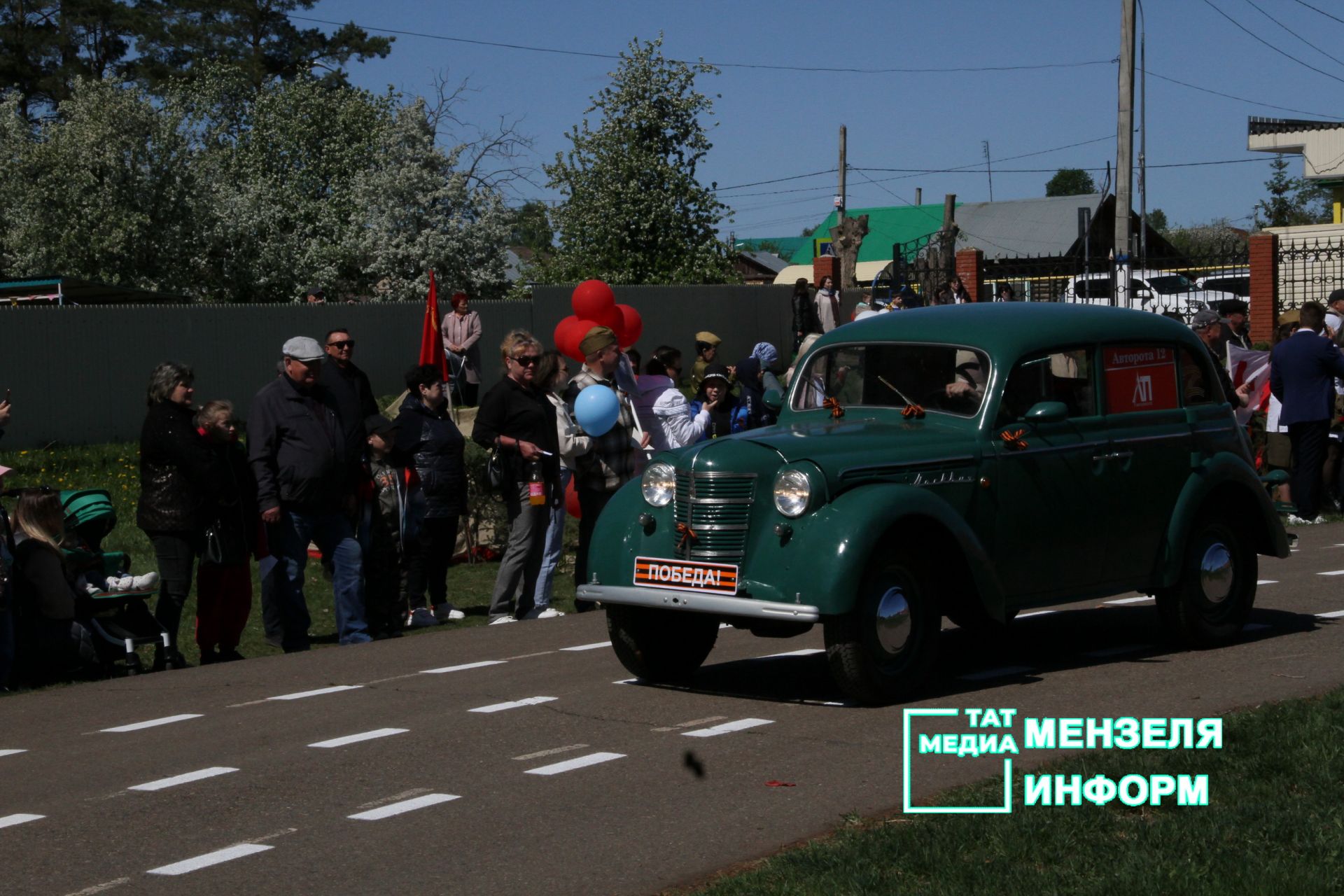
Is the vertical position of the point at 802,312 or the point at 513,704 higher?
the point at 802,312

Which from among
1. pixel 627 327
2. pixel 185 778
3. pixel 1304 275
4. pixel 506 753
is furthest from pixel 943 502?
pixel 1304 275

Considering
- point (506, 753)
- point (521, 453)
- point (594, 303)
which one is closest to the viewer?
point (506, 753)

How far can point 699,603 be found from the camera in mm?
7777

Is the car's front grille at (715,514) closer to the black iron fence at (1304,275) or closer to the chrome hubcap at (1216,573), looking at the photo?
the chrome hubcap at (1216,573)

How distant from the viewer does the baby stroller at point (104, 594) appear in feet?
32.8

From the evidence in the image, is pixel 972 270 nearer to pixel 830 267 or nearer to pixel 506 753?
pixel 830 267

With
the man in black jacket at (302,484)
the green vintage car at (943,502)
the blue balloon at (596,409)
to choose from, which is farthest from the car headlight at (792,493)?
the man in black jacket at (302,484)

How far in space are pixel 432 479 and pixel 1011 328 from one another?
475 cm

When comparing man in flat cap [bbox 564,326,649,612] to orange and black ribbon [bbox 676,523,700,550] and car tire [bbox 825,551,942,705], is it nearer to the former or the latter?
orange and black ribbon [bbox 676,523,700,550]

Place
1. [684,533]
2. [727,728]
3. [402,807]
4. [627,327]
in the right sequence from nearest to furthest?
1. [402,807]
2. [727,728]
3. [684,533]
4. [627,327]

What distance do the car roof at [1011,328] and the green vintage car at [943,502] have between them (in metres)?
0.01

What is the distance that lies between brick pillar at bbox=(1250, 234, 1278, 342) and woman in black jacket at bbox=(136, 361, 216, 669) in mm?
23943

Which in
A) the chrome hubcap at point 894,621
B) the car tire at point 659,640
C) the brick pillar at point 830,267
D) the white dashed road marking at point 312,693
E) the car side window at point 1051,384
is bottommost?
the white dashed road marking at point 312,693

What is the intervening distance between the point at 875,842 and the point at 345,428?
6337 millimetres
